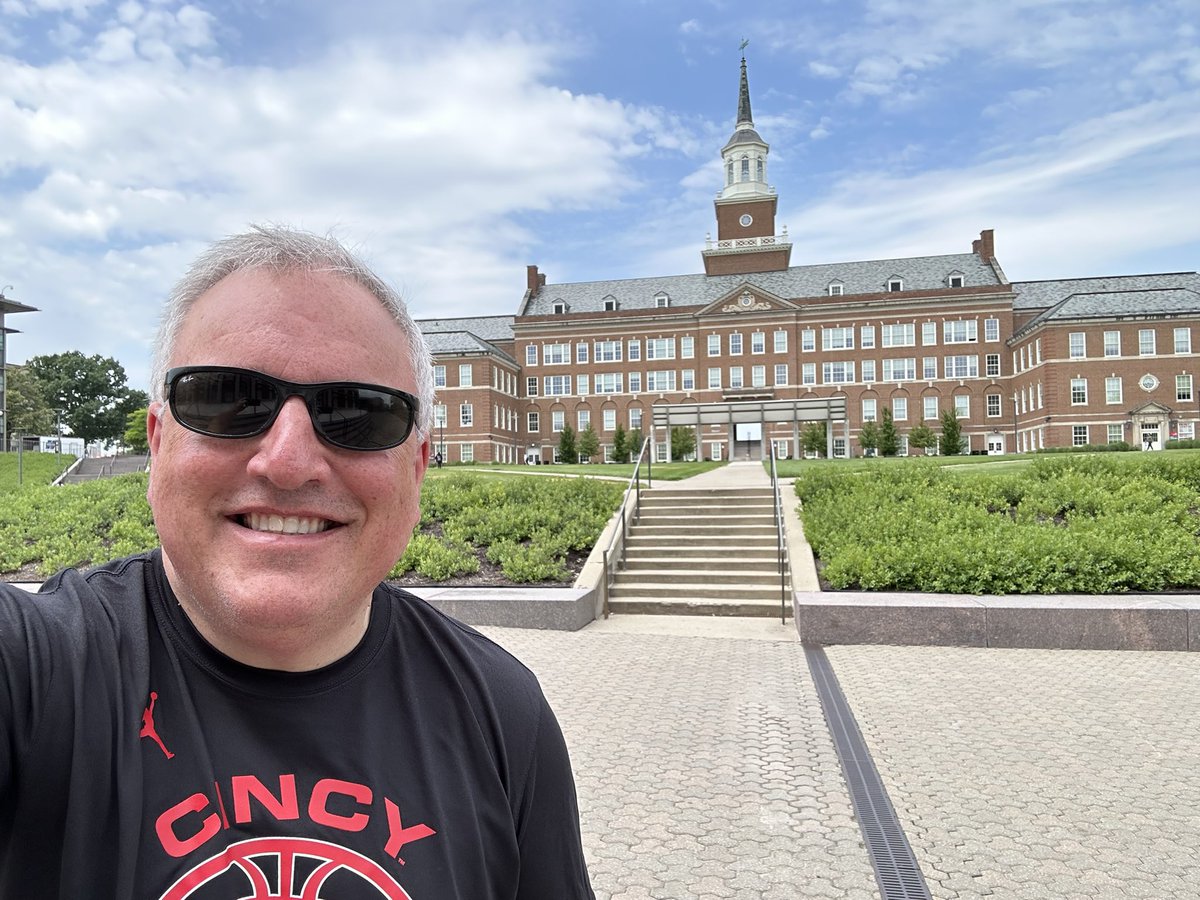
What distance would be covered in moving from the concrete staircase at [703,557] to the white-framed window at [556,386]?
64007 mm

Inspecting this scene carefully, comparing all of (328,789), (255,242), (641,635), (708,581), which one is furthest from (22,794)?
(708,581)

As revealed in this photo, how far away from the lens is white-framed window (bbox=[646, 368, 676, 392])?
256ft

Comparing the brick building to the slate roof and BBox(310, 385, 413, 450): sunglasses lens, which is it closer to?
the slate roof

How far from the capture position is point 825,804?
5301 millimetres

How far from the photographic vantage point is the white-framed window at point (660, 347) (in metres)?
77.8

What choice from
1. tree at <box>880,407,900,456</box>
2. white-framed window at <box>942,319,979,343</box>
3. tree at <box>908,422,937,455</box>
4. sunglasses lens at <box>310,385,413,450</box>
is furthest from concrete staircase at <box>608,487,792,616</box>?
white-framed window at <box>942,319,979,343</box>

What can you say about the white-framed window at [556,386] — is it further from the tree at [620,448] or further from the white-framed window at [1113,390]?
the white-framed window at [1113,390]

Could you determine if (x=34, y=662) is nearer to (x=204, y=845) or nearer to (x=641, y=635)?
(x=204, y=845)

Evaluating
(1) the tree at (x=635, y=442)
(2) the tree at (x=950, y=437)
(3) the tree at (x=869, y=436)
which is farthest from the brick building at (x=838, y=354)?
(2) the tree at (x=950, y=437)

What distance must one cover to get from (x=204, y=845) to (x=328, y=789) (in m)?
0.18

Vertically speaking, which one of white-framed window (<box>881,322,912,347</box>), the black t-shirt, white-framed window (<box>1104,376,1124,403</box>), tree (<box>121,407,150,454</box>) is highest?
white-framed window (<box>881,322,912,347</box>)

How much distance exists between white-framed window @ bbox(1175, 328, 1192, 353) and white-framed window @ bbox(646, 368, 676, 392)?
124ft

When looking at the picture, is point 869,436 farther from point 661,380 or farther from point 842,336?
point 661,380

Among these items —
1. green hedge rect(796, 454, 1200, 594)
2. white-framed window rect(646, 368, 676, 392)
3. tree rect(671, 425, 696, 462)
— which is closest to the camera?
green hedge rect(796, 454, 1200, 594)
